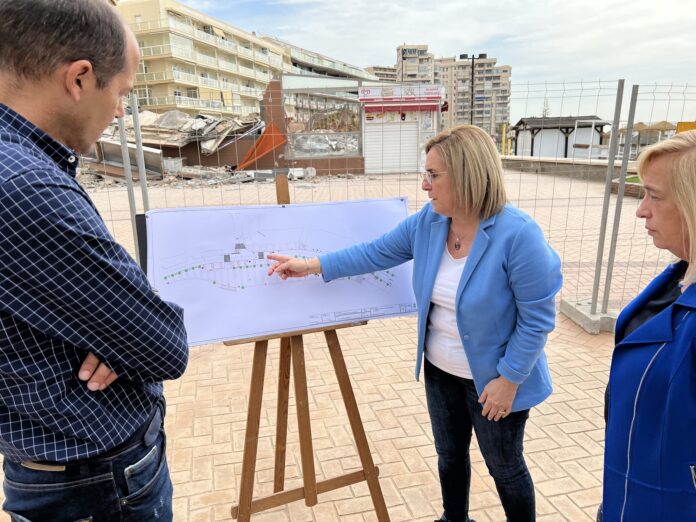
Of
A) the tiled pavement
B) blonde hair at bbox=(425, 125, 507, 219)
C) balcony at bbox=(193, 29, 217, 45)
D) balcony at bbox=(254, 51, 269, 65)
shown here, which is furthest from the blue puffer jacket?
balcony at bbox=(254, 51, 269, 65)

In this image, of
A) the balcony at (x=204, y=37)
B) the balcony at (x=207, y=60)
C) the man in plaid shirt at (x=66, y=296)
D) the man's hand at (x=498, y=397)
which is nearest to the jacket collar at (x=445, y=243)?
the man's hand at (x=498, y=397)

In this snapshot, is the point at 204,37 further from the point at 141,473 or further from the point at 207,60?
the point at 141,473

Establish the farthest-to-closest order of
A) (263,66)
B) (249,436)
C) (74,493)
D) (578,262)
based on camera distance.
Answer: (263,66) < (578,262) < (249,436) < (74,493)

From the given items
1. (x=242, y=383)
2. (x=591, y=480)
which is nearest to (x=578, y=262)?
(x=591, y=480)

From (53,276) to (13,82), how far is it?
38 cm

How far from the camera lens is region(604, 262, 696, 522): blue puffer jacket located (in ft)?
3.67

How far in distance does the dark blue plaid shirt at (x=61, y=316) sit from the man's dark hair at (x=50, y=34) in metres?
0.10

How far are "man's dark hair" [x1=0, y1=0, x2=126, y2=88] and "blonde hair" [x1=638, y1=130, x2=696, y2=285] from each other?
4.49 ft

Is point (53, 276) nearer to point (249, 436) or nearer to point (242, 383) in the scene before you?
point (249, 436)

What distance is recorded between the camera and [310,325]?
2.07 m

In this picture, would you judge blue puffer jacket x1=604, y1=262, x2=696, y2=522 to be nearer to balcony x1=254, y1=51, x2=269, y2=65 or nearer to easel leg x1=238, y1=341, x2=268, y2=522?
easel leg x1=238, y1=341, x2=268, y2=522

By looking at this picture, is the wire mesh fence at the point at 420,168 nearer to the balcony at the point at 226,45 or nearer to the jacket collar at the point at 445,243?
the jacket collar at the point at 445,243

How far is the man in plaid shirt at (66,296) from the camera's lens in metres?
0.85

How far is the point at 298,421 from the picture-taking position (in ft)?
7.01
